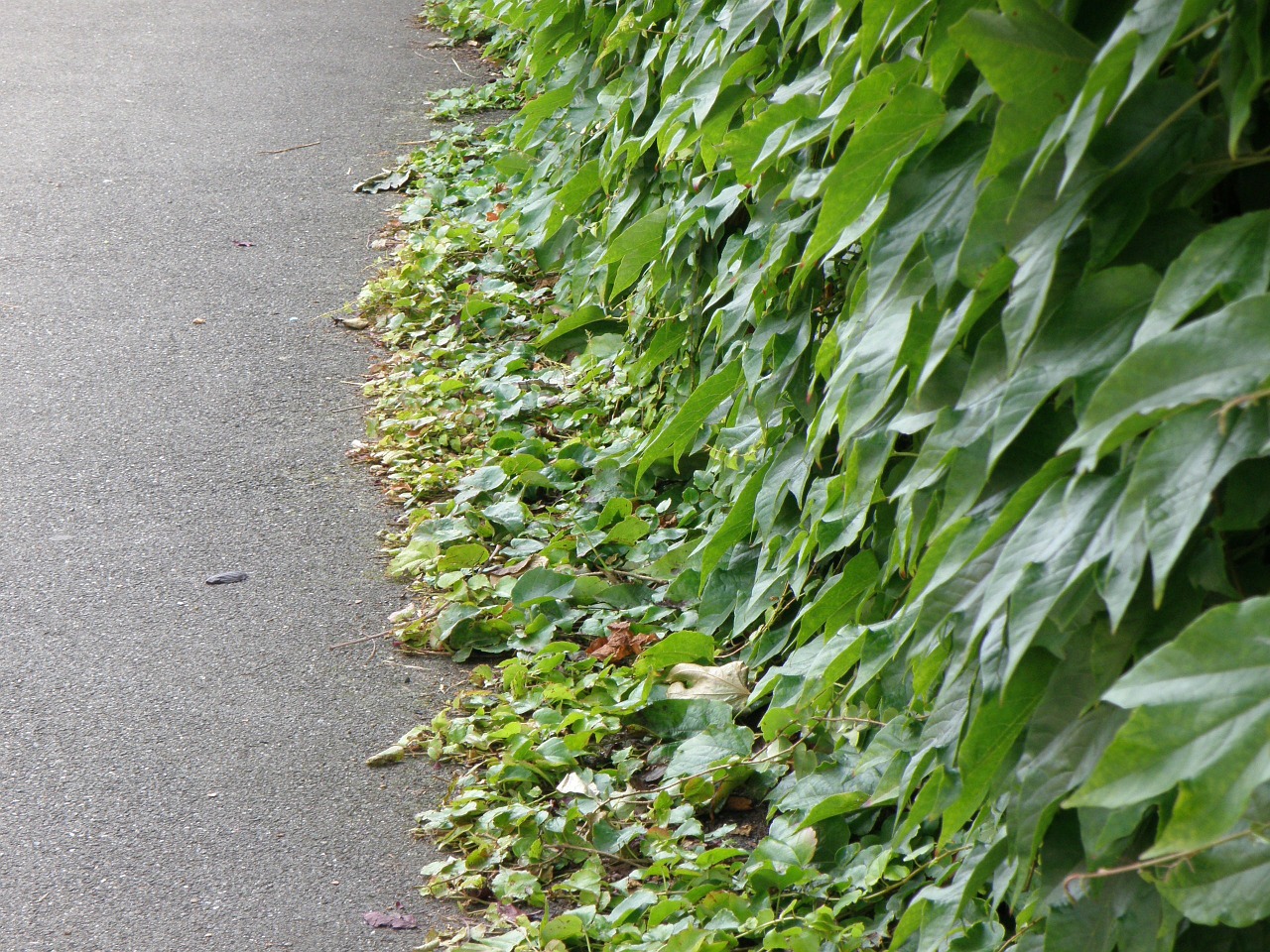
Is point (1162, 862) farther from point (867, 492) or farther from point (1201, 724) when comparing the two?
point (867, 492)

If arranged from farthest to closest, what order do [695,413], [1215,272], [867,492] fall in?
[695,413] < [867,492] < [1215,272]

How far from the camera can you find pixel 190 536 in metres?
3.64

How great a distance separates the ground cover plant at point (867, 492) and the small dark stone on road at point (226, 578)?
0.46m

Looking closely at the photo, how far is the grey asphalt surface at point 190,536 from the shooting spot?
2.53m

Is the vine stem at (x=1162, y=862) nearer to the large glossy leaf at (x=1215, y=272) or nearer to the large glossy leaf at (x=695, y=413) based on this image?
the large glossy leaf at (x=1215, y=272)

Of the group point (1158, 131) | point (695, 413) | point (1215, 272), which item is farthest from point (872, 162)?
point (695, 413)

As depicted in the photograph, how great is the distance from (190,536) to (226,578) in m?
0.27

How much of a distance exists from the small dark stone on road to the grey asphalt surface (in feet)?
0.09

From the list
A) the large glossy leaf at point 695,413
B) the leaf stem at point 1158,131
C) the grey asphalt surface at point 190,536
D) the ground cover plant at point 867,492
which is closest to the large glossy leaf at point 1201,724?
the ground cover plant at point 867,492

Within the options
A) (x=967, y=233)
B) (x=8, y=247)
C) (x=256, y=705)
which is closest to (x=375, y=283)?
(x=8, y=247)

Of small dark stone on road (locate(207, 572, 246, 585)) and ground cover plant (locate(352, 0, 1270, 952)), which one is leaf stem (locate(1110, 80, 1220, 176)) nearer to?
ground cover plant (locate(352, 0, 1270, 952))

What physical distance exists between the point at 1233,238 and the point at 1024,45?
0.96ft

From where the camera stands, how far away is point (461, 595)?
10.9 ft

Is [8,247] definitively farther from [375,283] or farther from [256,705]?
[256,705]
